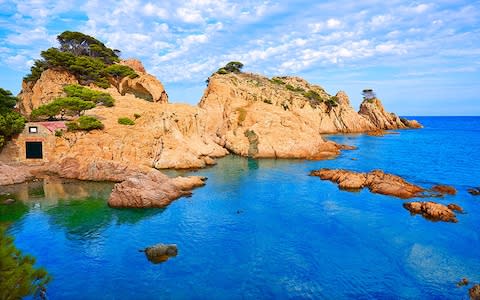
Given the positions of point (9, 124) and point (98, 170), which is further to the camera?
point (9, 124)

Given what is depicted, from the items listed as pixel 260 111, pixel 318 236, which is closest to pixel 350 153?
pixel 260 111

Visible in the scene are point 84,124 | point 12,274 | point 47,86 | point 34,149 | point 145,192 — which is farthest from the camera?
point 47,86

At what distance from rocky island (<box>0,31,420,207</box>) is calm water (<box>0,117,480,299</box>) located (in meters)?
3.53

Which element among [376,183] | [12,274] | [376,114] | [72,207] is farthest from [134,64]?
[376,114]

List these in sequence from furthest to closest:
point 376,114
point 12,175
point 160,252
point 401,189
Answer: point 376,114 < point 12,175 < point 401,189 < point 160,252

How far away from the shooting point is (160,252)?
21.7m

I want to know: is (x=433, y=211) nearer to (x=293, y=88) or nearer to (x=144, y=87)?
(x=144, y=87)

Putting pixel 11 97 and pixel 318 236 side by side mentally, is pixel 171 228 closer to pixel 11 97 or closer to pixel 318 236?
pixel 318 236

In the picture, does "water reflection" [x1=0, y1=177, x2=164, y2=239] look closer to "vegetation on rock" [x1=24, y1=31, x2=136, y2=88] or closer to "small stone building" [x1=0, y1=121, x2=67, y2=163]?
"small stone building" [x1=0, y1=121, x2=67, y2=163]

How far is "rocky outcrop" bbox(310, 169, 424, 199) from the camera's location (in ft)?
117

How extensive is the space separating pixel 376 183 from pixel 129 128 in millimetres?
33285

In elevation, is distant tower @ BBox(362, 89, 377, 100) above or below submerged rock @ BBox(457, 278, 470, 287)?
above

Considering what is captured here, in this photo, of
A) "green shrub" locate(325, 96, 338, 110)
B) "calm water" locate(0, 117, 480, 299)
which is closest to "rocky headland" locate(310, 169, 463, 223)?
"calm water" locate(0, 117, 480, 299)

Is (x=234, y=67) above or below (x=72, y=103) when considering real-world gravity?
above
